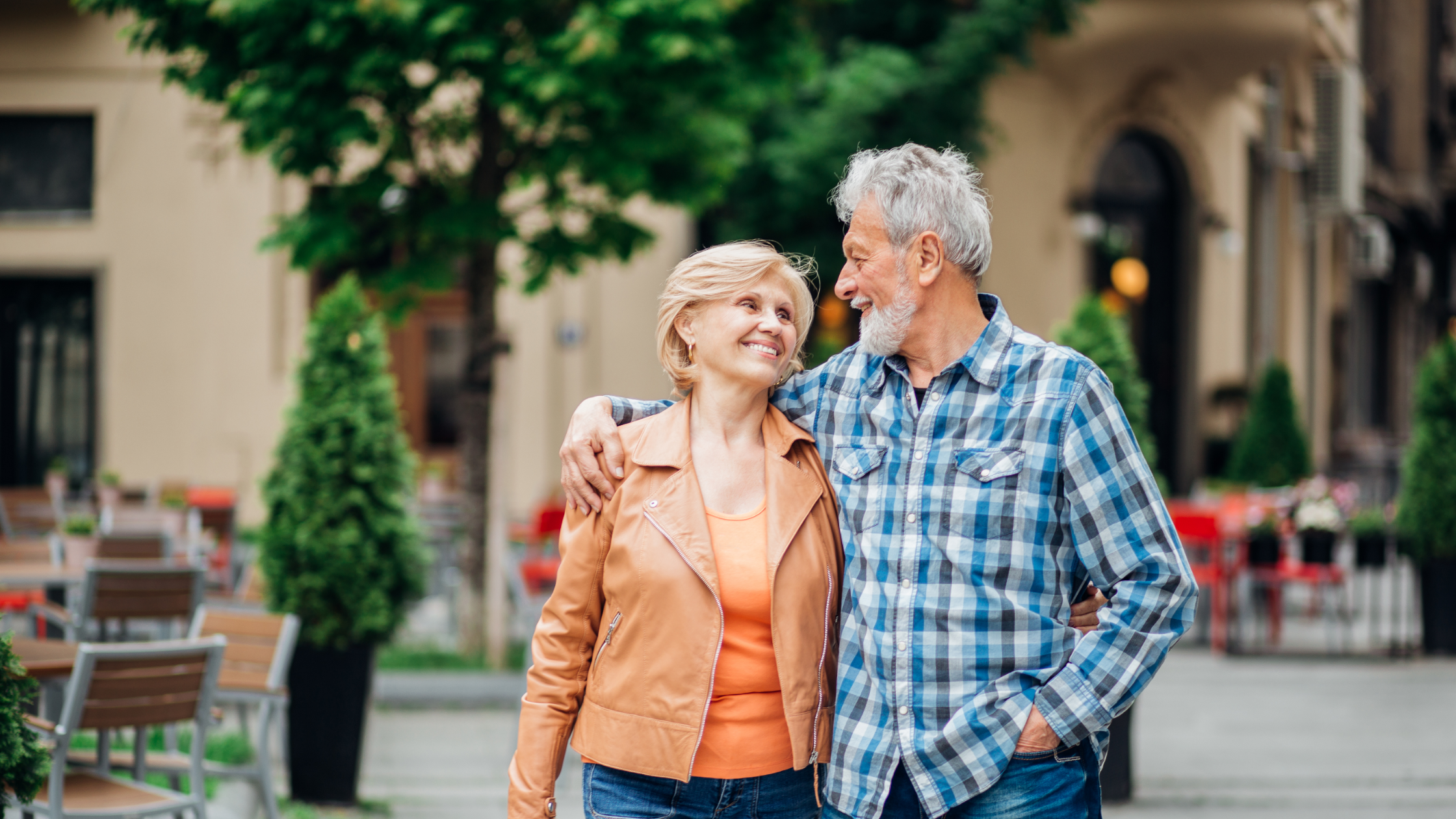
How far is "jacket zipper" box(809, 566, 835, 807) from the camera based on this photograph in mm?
2592

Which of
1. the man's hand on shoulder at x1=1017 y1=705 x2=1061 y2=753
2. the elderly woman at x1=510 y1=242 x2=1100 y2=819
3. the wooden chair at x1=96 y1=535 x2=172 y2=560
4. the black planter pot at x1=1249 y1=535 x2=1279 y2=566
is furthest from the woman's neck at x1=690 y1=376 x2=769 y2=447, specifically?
the black planter pot at x1=1249 y1=535 x2=1279 y2=566

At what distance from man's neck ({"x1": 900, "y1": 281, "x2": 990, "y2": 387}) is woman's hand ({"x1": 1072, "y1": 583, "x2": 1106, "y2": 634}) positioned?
1.66ft

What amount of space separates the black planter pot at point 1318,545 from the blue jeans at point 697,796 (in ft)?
29.0

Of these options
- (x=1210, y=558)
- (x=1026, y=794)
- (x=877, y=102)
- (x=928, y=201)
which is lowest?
(x=1210, y=558)

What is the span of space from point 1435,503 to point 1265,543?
1.20 m

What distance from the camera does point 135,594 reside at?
6.69 metres

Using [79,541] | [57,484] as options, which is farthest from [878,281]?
[57,484]

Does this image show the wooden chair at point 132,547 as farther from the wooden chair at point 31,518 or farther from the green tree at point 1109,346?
the green tree at point 1109,346

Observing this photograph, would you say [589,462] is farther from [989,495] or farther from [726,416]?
[989,495]

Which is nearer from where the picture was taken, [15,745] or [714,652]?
[714,652]

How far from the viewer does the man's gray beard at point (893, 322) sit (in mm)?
2574

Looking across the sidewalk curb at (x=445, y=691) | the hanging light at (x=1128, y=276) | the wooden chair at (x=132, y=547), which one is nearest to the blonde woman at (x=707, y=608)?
the sidewalk curb at (x=445, y=691)

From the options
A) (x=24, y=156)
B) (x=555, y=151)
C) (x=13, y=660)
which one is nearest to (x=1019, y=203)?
(x=555, y=151)

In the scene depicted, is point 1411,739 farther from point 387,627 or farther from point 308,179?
point 308,179
